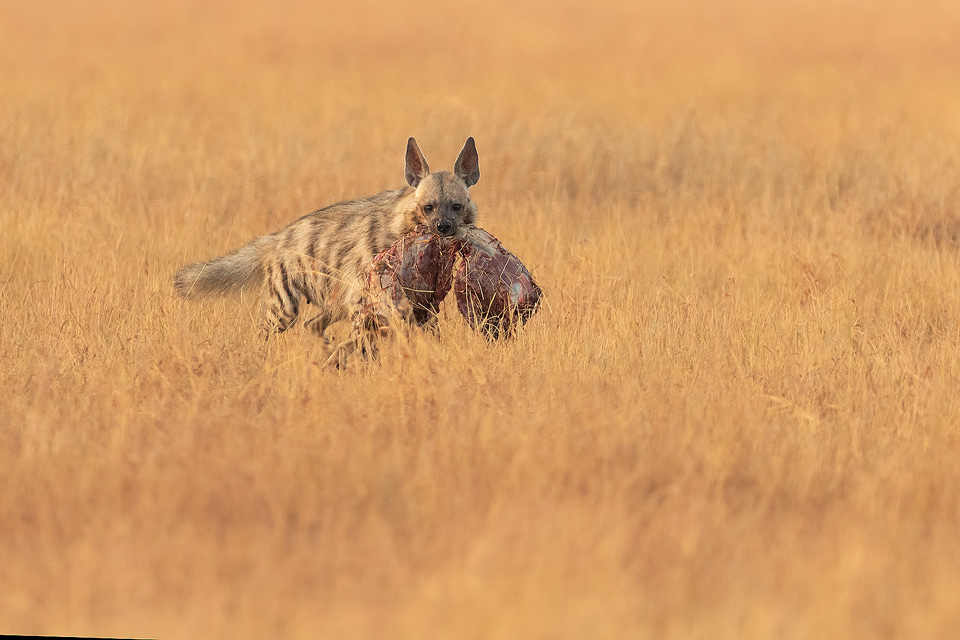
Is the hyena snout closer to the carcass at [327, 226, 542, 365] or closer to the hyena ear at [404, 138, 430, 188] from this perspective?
the carcass at [327, 226, 542, 365]

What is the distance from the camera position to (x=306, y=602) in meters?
3.34

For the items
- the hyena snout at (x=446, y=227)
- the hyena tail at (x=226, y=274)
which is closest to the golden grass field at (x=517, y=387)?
the hyena tail at (x=226, y=274)

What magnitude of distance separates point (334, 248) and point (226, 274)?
2.51 ft

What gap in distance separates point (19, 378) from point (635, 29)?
1467 centimetres

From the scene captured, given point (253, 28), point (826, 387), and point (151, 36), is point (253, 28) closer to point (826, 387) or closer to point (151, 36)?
point (151, 36)

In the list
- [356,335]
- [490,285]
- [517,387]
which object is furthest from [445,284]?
[517,387]

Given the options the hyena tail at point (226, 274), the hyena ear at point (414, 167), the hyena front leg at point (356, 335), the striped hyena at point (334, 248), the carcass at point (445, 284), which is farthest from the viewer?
the hyena tail at point (226, 274)

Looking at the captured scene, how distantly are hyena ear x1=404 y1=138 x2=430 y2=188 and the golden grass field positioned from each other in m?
0.84

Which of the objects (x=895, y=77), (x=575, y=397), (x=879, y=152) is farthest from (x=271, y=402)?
(x=895, y=77)

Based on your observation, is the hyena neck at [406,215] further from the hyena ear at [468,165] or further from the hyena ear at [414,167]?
the hyena ear at [468,165]

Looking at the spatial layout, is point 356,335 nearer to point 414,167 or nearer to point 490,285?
point 490,285

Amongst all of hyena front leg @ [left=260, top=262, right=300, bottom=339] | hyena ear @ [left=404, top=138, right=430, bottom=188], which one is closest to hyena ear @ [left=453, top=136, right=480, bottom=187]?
hyena ear @ [left=404, top=138, right=430, bottom=188]

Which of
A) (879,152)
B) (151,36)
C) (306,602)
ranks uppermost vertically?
(151,36)

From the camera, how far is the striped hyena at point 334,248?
6285 mm
